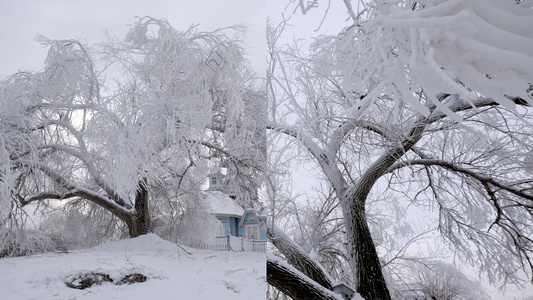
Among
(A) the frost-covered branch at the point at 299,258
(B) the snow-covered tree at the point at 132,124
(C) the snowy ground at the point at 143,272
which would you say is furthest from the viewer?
(A) the frost-covered branch at the point at 299,258

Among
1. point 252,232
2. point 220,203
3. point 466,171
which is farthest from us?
point 252,232

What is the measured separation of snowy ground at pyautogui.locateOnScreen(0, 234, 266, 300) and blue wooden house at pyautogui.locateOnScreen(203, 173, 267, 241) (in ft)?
0.30

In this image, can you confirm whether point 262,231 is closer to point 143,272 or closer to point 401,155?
point 143,272

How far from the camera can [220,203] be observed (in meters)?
1.61

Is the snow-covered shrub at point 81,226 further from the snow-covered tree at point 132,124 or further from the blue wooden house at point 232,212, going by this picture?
the blue wooden house at point 232,212

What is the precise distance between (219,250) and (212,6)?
97 cm

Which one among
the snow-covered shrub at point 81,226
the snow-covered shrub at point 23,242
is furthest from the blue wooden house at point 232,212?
the snow-covered shrub at point 23,242

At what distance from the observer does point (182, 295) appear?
1.48 m

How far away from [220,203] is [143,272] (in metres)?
0.34

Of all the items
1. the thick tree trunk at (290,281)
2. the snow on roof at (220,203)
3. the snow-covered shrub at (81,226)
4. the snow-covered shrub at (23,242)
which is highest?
the snow on roof at (220,203)

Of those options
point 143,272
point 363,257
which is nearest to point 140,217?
point 143,272

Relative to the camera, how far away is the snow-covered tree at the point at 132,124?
1.45 metres

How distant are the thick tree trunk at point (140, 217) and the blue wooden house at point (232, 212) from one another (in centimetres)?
21

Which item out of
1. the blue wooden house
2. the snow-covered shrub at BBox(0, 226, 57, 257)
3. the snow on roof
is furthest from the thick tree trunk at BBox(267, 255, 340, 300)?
the snow-covered shrub at BBox(0, 226, 57, 257)
